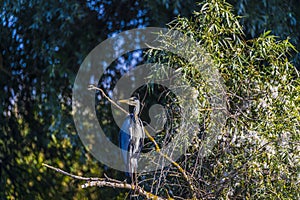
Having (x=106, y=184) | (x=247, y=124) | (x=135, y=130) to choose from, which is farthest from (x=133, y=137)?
(x=247, y=124)

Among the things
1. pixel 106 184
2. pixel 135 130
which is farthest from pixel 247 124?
pixel 106 184

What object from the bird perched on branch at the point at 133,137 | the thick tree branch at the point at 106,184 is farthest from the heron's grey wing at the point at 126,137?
the thick tree branch at the point at 106,184

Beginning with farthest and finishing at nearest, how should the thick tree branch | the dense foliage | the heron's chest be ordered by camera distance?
the dense foliage, the heron's chest, the thick tree branch

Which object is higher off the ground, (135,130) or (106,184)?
(135,130)

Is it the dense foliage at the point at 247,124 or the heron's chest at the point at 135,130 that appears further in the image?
the dense foliage at the point at 247,124

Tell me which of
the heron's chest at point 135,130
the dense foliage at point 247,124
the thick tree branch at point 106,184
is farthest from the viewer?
the dense foliage at point 247,124

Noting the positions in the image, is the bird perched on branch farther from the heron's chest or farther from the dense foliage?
the dense foliage

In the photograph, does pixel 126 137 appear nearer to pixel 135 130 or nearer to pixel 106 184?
pixel 135 130

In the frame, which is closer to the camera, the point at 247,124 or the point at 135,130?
the point at 135,130

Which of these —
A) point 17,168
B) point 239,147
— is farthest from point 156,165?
point 17,168

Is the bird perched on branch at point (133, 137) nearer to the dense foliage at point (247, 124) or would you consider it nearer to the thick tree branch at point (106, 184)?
the thick tree branch at point (106, 184)

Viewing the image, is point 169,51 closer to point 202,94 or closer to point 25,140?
point 202,94

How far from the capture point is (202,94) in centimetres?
269

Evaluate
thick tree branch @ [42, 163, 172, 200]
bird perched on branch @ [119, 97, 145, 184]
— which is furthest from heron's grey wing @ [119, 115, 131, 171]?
thick tree branch @ [42, 163, 172, 200]
